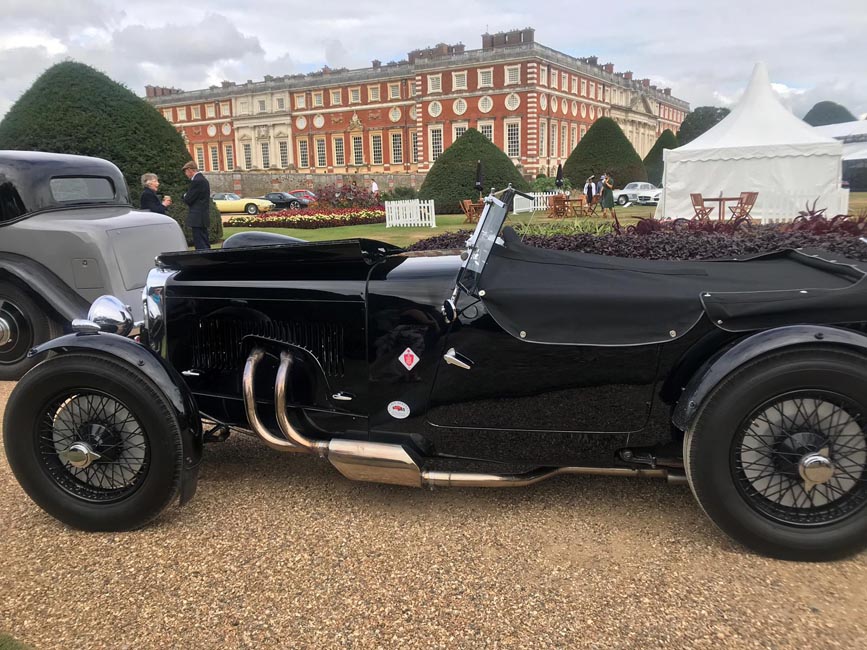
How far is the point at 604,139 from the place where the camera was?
122 ft

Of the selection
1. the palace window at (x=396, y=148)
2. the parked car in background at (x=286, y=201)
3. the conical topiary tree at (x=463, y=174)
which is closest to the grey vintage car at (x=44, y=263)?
the conical topiary tree at (x=463, y=174)

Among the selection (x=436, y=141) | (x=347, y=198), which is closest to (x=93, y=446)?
(x=347, y=198)

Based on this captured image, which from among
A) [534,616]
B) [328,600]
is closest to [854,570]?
[534,616]

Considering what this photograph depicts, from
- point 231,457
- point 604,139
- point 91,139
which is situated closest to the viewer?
point 231,457

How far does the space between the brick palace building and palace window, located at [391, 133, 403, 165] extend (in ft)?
0.34

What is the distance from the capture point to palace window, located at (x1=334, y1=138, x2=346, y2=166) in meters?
66.9

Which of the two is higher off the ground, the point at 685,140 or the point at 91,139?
the point at 685,140

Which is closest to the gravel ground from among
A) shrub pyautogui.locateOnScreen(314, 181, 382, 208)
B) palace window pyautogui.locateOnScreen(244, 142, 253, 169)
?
shrub pyautogui.locateOnScreen(314, 181, 382, 208)

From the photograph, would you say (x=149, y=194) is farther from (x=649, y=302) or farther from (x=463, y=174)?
(x=463, y=174)

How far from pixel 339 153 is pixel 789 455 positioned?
226ft

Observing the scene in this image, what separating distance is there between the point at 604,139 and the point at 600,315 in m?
37.6

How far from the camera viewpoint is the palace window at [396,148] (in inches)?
2502

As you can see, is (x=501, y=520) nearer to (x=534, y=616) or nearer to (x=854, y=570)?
(x=534, y=616)

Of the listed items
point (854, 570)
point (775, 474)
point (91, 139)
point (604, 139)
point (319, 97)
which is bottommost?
point (854, 570)
